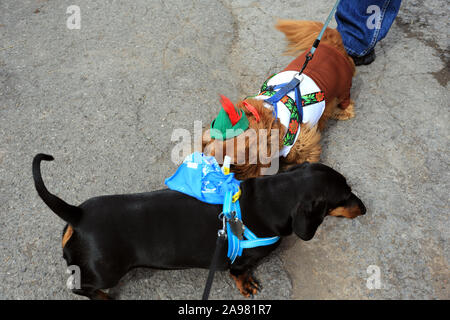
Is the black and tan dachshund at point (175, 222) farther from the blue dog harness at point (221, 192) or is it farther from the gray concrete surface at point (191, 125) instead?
the gray concrete surface at point (191, 125)

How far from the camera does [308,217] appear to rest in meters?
1.86

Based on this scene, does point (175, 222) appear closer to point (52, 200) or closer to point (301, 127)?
point (52, 200)

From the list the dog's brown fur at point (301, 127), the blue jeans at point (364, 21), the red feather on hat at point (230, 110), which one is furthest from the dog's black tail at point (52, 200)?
the blue jeans at point (364, 21)

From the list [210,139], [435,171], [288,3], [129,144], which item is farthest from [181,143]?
[288,3]

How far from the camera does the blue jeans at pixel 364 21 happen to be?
3.22 meters

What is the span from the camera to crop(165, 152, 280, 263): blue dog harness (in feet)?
6.05

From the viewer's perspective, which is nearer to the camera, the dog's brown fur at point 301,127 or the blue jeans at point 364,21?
the dog's brown fur at point 301,127

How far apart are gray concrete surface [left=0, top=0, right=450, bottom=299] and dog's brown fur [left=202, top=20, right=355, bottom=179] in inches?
9.2

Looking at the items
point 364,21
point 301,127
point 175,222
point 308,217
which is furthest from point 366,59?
point 175,222

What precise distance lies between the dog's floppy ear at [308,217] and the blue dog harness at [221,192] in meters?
0.20

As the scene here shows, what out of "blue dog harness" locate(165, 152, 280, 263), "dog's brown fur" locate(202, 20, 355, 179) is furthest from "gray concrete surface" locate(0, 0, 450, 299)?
"blue dog harness" locate(165, 152, 280, 263)

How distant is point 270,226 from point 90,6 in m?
4.18
